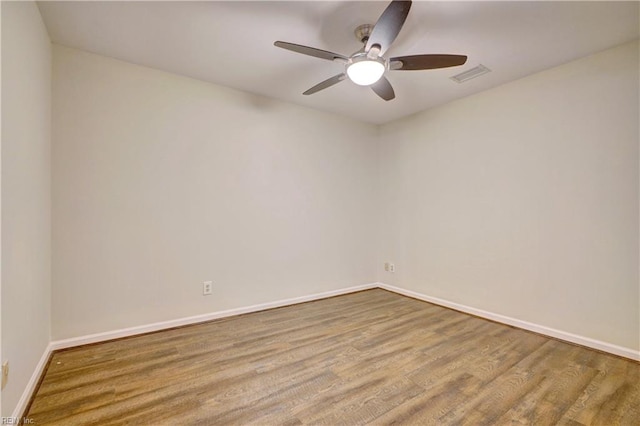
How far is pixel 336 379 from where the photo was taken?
1854 millimetres

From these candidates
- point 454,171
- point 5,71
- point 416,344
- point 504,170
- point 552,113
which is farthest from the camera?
point 454,171

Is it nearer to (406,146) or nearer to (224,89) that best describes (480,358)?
(406,146)

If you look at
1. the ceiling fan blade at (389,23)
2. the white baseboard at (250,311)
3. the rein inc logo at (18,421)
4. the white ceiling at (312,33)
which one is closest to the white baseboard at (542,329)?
the white baseboard at (250,311)

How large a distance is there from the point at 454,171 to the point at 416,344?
1.98 metres

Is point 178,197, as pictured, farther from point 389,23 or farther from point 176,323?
point 389,23

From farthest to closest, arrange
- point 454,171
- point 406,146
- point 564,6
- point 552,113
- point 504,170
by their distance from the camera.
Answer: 1. point 406,146
2. point 454,171
3. point 504,170
4. point 552,113
5. point 564,6

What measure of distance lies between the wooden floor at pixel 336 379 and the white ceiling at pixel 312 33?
2.36 meters

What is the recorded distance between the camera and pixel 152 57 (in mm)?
2408

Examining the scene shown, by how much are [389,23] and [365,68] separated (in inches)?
14.2

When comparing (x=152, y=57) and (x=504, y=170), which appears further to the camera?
(x=504, y=170)

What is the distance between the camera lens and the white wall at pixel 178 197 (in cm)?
228

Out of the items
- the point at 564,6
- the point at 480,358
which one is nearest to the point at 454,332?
the point at 480,358

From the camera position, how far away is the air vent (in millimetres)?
2574

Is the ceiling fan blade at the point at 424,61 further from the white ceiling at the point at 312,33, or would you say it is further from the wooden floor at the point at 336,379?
the wooden floor at the point at 336,379
